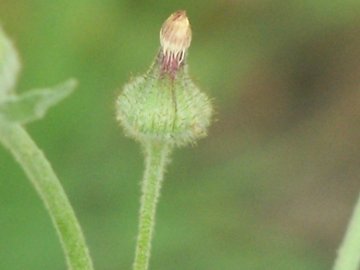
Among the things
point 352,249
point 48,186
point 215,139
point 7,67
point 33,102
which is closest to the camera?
point 33,102

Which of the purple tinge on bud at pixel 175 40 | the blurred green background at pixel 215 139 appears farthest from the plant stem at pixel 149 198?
the blurred green background at pixel 215 139

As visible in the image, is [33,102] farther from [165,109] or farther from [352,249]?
[352,249]

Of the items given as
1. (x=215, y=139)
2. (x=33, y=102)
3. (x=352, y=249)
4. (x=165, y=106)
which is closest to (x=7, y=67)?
(x=33, y=102)

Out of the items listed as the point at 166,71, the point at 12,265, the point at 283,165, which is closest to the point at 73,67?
the point at 12,265

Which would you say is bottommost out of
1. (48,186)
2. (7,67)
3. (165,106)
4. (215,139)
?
(48,186)

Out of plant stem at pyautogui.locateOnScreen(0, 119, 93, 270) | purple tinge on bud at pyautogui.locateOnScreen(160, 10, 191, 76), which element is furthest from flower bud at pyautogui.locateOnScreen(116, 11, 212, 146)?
plant stem at pyautogui.locateOnScreen(0, 119, 93, 270)

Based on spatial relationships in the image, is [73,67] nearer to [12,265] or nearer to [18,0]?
[18,0]

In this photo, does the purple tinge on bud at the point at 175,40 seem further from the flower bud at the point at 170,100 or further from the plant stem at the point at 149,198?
the plant stem at the point at 149,198
